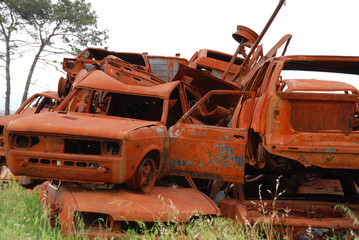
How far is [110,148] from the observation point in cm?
431

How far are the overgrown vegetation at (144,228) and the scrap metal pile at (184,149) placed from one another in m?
0.13

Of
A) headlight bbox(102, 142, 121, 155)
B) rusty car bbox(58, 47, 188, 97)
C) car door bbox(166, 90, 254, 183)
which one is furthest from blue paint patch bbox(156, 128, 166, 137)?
rusty car bbox(58, 47, 188, 97)

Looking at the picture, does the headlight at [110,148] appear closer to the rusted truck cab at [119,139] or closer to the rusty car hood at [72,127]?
the rusted truck cab at [119,139]

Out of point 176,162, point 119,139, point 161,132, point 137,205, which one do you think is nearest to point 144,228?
point 137,205

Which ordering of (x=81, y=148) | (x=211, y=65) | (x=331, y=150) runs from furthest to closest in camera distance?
(x=211, y=65), (x=81, y=148), (x=331, y=150)

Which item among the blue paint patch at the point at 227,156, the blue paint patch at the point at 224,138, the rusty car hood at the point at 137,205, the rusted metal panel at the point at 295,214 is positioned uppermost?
the blue paint patch at the point at 224,138

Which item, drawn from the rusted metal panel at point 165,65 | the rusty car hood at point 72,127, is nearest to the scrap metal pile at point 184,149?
the rusty car hood at point 72,127

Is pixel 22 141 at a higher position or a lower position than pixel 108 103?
lower

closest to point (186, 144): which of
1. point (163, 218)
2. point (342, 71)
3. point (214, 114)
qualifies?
point (163, 218)

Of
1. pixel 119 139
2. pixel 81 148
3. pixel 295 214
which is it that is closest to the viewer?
pixel 119 139

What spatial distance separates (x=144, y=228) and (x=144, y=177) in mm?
781

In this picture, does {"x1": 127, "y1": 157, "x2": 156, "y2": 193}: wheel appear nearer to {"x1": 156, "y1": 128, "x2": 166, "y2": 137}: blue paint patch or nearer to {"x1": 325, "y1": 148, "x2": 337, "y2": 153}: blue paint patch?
{"x1": 156, "y1": 128, "x2": 166, "y2": 137}: blue paint patch

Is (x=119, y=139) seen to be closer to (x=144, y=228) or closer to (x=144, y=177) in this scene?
(x=144, y=177)

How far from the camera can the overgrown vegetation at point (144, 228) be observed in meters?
3.56
